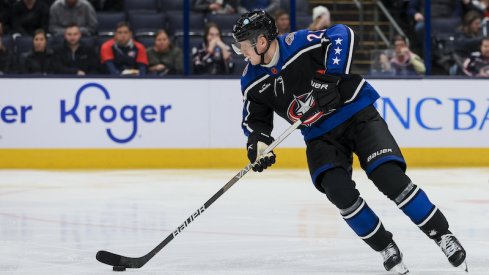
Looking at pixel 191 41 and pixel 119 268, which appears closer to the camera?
pixel 119 268

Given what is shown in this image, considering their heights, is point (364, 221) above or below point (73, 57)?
above

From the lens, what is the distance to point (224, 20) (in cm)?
910

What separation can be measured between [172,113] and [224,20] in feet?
3.05

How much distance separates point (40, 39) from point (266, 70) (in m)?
4.82

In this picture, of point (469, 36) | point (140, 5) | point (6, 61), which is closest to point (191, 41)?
point (140, 5)

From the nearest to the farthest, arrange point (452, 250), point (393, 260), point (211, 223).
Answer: point (452, 250), point (393, 260), point (211, 223)

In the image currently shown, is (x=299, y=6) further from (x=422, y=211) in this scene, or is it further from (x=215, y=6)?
(x=422, y=211)

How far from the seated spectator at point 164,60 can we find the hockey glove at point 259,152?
465cm

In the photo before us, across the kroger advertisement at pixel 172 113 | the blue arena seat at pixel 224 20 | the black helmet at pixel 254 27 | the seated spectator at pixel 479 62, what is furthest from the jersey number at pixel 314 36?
the seated spectator at pixel 479 62

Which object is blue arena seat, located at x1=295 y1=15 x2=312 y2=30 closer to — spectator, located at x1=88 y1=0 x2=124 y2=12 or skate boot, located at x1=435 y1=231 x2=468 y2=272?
spectator, located at x1=88 y1=0 x2=124 y2=12

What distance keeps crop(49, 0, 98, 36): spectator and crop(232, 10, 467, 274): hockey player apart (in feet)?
15.8

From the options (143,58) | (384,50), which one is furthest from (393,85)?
(143,58)

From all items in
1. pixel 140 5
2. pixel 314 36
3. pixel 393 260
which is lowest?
pixel 393 260

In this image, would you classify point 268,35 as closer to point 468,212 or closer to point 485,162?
point 468,212
